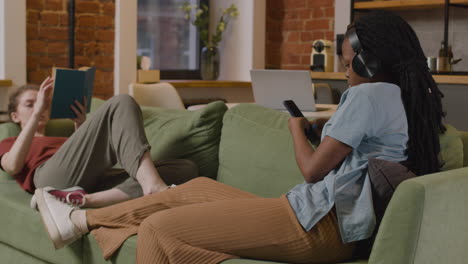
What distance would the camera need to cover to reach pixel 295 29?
6387 millimetres

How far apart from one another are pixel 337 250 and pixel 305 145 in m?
0.32

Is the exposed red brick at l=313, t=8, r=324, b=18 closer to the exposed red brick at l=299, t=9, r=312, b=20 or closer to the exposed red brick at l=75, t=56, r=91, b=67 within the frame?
the exposed red brick at l=299, t=9, r=312, b=20

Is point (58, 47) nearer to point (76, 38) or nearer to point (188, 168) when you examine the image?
point (76, 38)

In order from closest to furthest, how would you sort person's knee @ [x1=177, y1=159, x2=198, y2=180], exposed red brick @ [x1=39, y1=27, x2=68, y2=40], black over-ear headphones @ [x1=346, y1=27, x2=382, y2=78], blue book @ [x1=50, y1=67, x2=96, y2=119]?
1. black over-ear headphones @ [x1=346, y1=27, x2=382, y2=78]
2. person's knee @ [x1=177, y1=159, x2=198, y2=180]
3. blue book @ [x1=50, y1=67, x2=96, y2=119]
4. exposed red brick @ [x1=39, y1=27, x2=68, y2=40]

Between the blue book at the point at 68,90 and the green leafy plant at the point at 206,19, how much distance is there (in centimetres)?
280

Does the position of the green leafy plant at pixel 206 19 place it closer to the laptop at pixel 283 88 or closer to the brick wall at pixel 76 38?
the brick wall at pixel 76 38

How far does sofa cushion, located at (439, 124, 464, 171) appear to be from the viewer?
87.2 inches

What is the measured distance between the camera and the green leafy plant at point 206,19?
6.05m

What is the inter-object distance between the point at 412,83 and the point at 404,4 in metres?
3.57

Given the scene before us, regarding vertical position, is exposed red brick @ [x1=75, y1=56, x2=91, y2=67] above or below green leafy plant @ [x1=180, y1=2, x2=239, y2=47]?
below

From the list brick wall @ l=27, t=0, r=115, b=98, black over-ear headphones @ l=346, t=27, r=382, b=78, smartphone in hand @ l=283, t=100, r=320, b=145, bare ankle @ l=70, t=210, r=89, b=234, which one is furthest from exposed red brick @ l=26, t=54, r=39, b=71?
black over-ear headphones @ l=346, t=27, r=382, b=78

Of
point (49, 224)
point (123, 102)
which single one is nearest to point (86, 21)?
point (123, 102)

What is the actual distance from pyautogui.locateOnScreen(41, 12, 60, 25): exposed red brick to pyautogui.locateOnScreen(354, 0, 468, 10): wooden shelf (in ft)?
7.69

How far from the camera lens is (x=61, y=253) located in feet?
8.62
